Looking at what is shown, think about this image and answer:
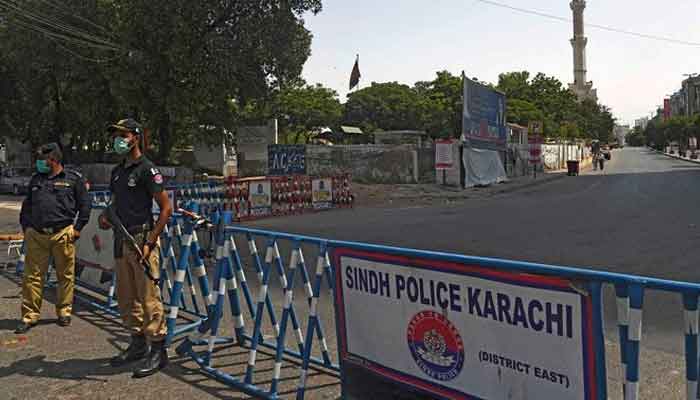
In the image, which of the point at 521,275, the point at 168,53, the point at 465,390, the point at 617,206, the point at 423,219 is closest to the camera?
the point at 521,275

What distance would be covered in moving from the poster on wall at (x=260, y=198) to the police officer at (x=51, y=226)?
11541 mm

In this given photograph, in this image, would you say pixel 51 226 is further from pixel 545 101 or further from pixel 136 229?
pixel 545 101

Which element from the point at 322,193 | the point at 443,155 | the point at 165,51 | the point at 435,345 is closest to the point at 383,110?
the point at 443,155

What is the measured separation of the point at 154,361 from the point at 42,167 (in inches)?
105

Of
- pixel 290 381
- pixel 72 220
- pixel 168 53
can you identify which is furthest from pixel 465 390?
pixel 168 53

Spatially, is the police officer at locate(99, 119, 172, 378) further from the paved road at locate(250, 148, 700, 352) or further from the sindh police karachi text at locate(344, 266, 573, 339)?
the paved road at locate(250, 148, 700, 352)

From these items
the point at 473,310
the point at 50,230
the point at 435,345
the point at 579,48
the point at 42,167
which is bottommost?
the point at 435,345

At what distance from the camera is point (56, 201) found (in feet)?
21.1

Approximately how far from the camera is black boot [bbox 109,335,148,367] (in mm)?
5182

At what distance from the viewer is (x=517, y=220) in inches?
615

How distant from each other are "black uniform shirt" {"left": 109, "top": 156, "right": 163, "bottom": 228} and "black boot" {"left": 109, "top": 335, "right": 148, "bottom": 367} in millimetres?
1002

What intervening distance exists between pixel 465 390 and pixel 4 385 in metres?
3.60

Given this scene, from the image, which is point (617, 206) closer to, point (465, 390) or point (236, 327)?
point (236, 327)

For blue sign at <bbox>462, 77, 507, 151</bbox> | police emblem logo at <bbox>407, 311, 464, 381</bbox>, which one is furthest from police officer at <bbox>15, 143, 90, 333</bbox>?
blue sign at <bbox>462, 77, 507, 151</bbox>
